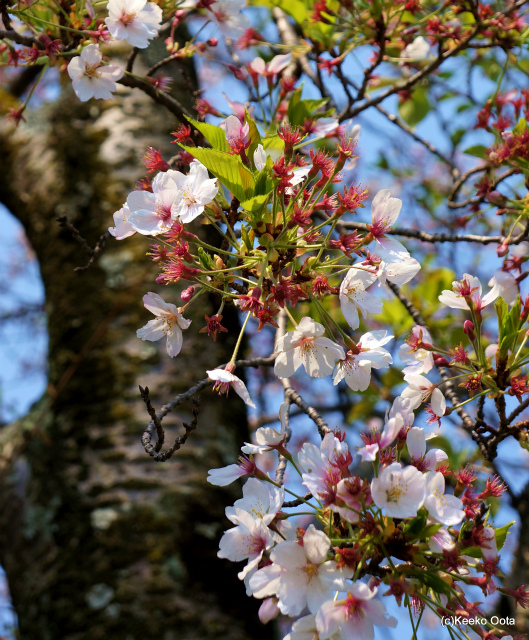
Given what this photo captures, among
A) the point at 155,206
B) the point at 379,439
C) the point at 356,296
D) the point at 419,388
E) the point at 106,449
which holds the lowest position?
the point at 106,449

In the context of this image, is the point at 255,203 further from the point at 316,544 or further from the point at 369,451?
the point at 316,544

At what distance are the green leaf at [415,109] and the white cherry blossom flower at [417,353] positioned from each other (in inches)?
61.9

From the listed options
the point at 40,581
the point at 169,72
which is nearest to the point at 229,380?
the point at 40,581

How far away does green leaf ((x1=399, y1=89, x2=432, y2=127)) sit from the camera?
8.54ft

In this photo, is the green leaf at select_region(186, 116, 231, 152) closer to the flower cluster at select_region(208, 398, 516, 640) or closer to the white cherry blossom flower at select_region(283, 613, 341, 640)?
the flower cluster at select_region(208, 398, 516, 640)

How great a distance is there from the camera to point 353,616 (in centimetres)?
87

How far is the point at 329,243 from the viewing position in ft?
3.50

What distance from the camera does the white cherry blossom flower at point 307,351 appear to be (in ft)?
3.50

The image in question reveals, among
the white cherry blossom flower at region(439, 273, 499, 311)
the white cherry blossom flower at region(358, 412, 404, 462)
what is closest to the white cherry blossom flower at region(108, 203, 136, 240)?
the white cherry blossom flower at region(358, 412, 404, 462)

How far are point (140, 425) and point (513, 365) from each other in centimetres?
126

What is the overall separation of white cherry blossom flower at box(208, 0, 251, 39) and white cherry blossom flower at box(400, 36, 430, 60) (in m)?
0.61

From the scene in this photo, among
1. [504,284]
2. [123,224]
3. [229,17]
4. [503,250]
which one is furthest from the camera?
[229,17]

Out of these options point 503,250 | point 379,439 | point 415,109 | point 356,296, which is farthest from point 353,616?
point 415,109

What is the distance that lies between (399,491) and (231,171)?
0.62 meters
